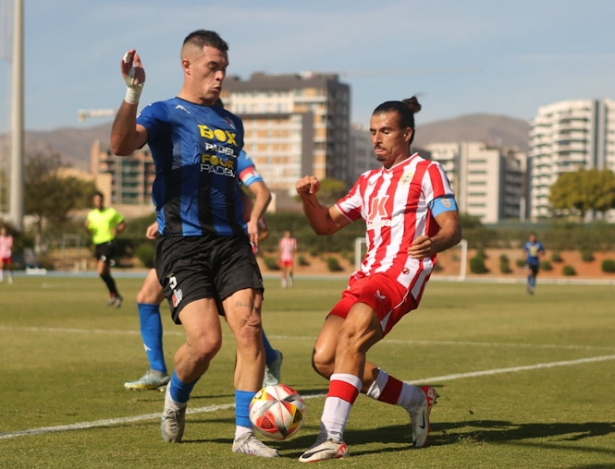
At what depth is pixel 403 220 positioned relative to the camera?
246 inches

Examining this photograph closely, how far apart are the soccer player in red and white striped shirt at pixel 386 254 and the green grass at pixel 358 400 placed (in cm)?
32

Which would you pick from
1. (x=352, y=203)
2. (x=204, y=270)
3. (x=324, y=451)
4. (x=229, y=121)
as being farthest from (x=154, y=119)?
(x=324, y=451)

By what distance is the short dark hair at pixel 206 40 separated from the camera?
6.10m

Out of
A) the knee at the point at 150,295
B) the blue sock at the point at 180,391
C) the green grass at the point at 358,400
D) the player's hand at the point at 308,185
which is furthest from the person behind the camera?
the knee at the point at 150,295

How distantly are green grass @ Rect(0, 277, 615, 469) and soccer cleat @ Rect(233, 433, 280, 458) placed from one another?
87mm

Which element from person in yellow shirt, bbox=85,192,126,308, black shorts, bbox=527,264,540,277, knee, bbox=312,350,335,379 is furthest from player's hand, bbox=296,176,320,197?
black shorts, bbox=527,264,540,277

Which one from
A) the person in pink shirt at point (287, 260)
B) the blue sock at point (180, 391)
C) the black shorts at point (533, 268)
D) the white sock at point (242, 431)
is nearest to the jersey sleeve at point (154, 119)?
the blue sock at point (180, 391)

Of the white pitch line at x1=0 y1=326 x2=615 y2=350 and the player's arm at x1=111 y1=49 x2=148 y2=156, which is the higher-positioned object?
the player's arm at x1=111 y1=49 x2=148 y2=156

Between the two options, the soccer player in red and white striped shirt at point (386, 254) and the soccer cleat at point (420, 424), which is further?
the soccer cleat at point (420, 424)

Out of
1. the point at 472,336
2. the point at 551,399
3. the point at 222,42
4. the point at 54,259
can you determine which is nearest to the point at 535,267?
the point at 472,336

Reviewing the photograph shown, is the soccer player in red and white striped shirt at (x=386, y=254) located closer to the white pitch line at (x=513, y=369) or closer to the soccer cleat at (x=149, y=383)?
the soccer cleat at (x=149, y=383)

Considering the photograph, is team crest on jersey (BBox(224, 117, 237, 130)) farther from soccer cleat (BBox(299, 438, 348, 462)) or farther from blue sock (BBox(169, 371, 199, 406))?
soccer cleat (BBox(299, 438, 348, 462))

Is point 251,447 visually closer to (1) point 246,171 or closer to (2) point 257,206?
(2) point 257,206

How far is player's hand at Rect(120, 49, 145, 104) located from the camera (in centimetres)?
536
